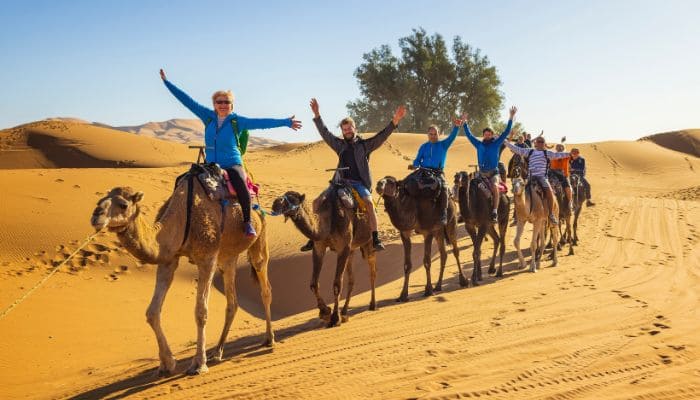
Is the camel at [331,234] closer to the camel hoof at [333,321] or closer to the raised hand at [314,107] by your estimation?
the camel hoof at [333,321]

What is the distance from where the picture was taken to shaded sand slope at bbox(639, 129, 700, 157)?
52.9m

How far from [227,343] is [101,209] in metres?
3.82

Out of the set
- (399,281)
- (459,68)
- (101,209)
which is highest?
(459,68)

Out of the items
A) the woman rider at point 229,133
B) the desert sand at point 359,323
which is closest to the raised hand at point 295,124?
the woman rider at point 229,133

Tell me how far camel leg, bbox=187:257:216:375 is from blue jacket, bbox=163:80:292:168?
49.9 inches

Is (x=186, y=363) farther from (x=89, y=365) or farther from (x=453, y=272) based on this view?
(x=453, y=272)

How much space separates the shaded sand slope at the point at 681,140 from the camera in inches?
2083

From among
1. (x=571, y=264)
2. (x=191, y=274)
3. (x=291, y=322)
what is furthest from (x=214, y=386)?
(x=571, y=264)

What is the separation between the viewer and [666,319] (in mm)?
7812

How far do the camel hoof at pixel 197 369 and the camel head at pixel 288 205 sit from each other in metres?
2.04

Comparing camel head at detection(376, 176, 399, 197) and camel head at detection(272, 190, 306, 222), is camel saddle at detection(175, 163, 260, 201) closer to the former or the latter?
camel head at detection(272, 190, 306, 222)

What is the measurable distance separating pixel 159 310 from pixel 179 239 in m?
0.78

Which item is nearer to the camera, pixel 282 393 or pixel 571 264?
pixel 282 393

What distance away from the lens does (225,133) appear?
6988mm
